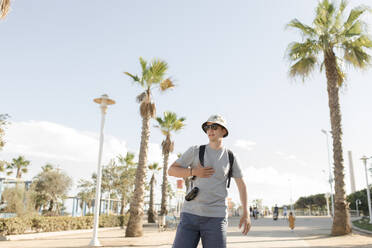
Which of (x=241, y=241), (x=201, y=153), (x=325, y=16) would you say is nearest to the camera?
(x=201, y=153)

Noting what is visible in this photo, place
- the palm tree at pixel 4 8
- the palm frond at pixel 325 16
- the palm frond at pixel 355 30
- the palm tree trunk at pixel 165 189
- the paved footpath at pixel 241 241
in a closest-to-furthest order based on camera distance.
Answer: the palm tree at pixel 4 8 < the paved footpath at pixel 241 241 < the palm frond at pixel 355 30 < the palm frond at pixel 325 16 < the palm tree trunk at pixel 165 189

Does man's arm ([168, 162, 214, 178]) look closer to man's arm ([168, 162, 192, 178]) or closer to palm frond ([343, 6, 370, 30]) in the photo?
man's arm ([168, 162, 192, 178])

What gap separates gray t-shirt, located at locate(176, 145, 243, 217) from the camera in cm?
300

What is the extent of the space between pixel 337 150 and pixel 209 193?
1343 cm

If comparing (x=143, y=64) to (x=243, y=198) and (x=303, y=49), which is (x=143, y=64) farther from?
(x=243, y=198)

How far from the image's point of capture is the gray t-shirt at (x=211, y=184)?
300cm

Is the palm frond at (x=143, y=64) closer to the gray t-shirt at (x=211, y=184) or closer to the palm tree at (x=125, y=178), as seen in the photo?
the gray t-shirt at (x=211, y=184)

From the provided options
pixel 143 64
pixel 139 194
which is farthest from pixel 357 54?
pixel 139 194

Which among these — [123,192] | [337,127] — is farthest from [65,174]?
[337,127]

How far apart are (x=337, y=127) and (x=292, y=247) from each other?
669cm

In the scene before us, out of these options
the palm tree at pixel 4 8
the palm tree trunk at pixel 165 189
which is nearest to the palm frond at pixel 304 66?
the palm tree at pixel 4 8

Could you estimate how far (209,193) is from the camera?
9.93 feet

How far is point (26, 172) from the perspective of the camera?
5044 cm

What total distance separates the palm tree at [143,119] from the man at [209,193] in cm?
1314
